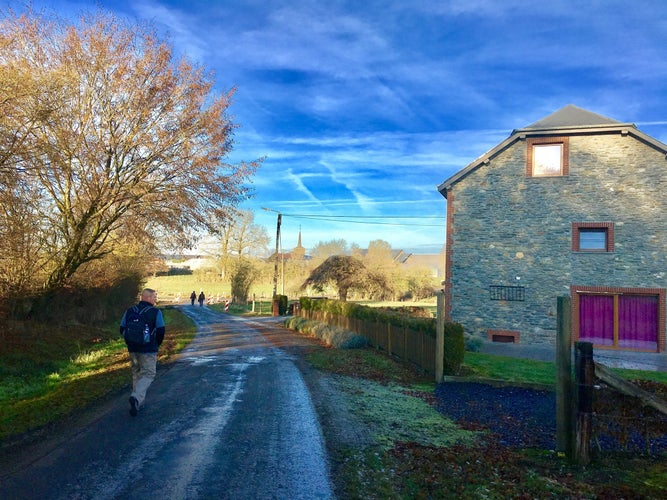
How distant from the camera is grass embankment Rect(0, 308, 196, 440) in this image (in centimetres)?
675

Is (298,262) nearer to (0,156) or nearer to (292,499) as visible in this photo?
(0,156)

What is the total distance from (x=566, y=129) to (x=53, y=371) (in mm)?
18489

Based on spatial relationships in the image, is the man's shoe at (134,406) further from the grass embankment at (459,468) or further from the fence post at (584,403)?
the fence post at (584,403)

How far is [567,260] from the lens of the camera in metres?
18.4

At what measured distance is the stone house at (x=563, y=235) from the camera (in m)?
17.7

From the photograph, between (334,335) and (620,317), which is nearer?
(334,335)

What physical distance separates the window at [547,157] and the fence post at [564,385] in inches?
590

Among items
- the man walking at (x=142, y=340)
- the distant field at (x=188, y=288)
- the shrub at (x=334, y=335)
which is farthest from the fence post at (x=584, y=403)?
the distant field at (x=188, y=288)

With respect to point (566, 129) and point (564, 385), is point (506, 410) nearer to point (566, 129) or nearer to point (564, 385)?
point (564, 385)

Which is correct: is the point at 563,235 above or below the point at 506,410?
above

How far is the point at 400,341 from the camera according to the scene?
42.6ft

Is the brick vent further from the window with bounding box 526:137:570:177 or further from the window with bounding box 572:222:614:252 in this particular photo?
the window with bounding box 526:137:570:177

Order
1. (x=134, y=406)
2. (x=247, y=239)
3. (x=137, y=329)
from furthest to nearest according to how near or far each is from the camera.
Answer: (x=247, y=239) < (x=137, y=329) < (x=134, y=406)

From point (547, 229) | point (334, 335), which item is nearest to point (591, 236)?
point (547, 229)
